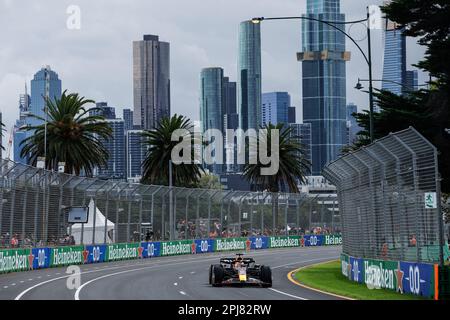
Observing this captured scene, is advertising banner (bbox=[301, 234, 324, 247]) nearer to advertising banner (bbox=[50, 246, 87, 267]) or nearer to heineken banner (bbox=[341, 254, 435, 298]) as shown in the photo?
advertising banner (bbox=[50, 246, 87, 267])

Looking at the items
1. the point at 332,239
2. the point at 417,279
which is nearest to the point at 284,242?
the point at 332,239

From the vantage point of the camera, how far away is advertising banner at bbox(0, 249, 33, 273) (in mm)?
41312

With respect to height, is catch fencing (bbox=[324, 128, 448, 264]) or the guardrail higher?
catch fencing (bbox=[324, 128, 448, 264])

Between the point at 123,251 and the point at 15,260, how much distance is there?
587 inches

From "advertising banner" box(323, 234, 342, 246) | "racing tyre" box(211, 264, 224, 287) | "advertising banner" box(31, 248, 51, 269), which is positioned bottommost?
"racing tyre" box(211, 264, 224, 287)

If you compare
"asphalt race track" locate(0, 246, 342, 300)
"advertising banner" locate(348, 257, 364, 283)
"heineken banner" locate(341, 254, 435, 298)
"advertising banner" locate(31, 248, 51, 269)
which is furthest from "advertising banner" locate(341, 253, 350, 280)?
"advertising banner" locate(31, 248, 51, 269)

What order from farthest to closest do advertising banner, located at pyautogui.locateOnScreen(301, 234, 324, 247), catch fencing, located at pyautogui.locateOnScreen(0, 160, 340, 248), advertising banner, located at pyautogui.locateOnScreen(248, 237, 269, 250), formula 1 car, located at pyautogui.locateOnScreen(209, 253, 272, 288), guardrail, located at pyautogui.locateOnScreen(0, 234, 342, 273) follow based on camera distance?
1. advertising banner, located at pyautogui.locateOnScreen(301, 234, 324, 247)
2. advertising banner, located at pyautogui.locateOnScreen(248, 237, 269, 250)
3. guardrail, located at pyautogui.locateOnScreen(0, 234, 342, 273)
4. catch fencing, located at pyautogui.locateOnScreen(0, 160, 340, 248)
5. formula 1 car, located at pyautogui.locateOnScreen(209, 253, 272, 288)

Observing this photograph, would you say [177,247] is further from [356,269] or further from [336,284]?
[336,284]

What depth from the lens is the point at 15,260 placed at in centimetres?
4281

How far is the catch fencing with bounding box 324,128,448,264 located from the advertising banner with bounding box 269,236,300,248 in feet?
145

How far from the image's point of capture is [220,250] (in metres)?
71.4

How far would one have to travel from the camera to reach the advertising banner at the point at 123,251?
182 ft

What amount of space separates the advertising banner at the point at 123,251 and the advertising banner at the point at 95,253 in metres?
0.45
